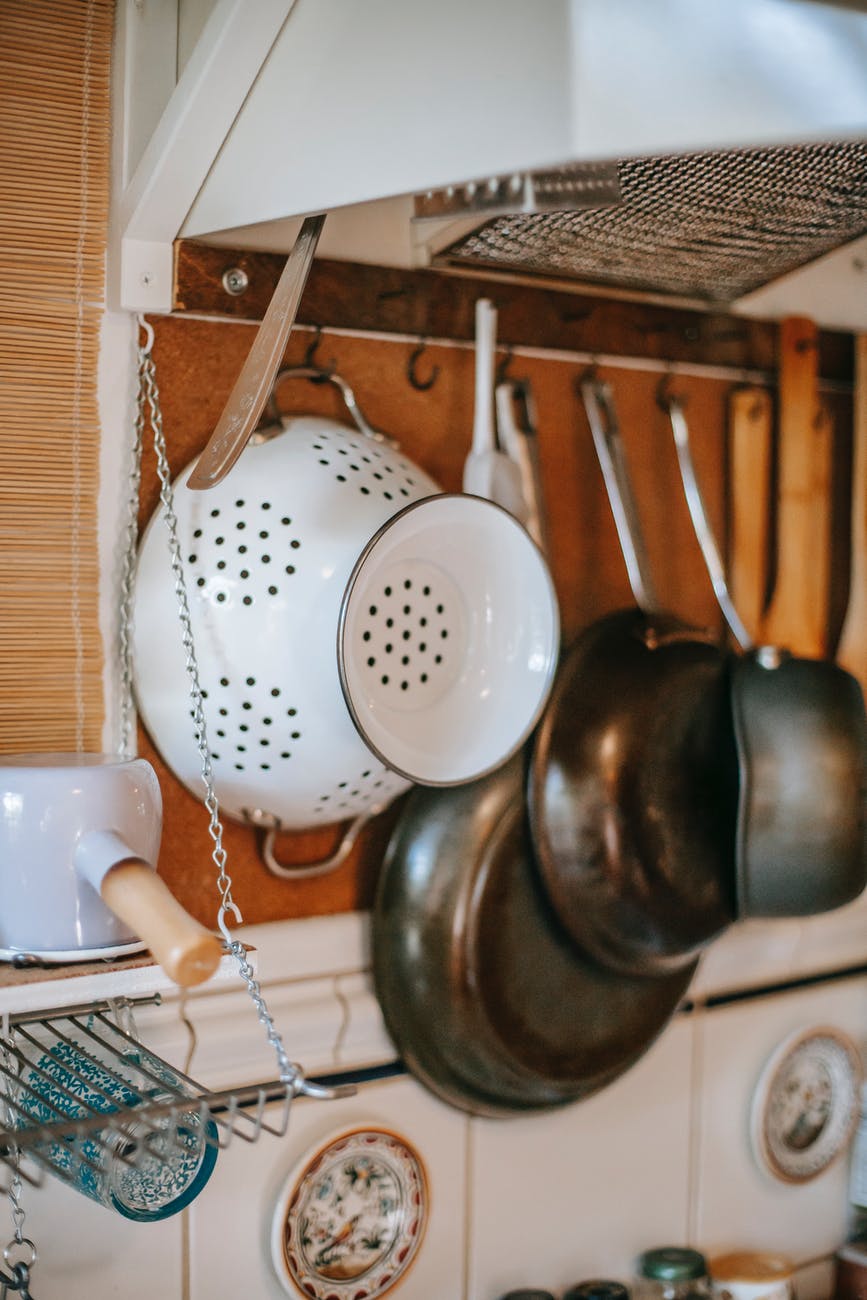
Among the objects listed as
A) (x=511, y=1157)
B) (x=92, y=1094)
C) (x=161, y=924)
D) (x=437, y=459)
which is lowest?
(x=511, y=1157)

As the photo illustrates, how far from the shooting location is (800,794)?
0.93 metres

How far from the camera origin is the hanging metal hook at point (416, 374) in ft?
3.08

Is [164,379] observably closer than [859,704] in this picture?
Yes

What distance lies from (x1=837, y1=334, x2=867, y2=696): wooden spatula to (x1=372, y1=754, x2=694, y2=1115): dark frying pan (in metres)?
0.42

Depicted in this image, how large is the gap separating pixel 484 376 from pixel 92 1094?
0.56 metres

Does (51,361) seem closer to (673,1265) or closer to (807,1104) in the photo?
(673,1265)

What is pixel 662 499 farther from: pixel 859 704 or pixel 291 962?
pixel 291 962

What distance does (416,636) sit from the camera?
817 millimetres

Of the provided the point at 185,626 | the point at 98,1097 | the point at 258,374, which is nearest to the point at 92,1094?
the point at 98,1097

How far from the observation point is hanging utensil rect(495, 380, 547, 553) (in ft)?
3.12

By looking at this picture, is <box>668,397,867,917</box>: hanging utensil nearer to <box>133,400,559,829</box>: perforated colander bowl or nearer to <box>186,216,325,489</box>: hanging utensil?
<box>133,400,559,829</box>: perforated colander bowl

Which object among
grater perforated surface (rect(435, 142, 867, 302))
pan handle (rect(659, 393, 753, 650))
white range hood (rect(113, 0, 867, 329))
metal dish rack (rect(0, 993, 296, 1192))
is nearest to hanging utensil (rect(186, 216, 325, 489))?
white range hood (rect(113, 0, 867, 329))

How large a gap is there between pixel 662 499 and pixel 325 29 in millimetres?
589

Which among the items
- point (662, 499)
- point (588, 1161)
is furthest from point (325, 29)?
point (588, 1161)
